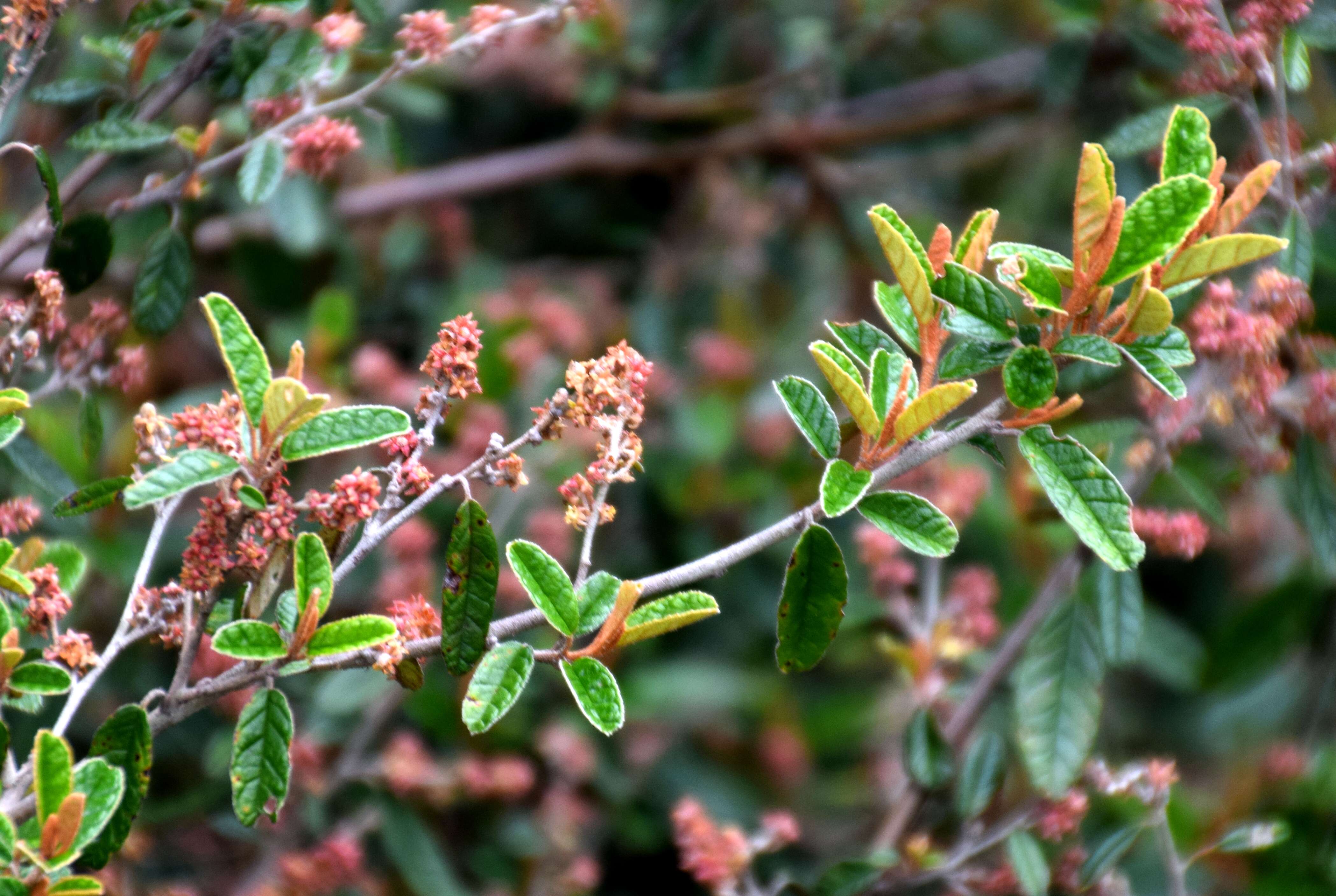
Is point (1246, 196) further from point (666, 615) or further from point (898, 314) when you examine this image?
point (666, 615)

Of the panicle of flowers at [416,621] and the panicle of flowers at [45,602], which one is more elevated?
the panicle of flowers at [45,602]

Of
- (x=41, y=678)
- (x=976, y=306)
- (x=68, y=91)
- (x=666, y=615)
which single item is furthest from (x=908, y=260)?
(x=68, y=91)

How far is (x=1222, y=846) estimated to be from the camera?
999 mm

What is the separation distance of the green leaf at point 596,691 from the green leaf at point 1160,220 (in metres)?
0.41

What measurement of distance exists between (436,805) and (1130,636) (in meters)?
0.84

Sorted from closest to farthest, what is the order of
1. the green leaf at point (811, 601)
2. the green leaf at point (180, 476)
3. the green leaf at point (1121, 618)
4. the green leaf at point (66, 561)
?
1. the green leaf at point (180, 476)
2. the green leaf at point (811, 601)
3. the green leaf at point (66, 561)
4. the green leaf at point (1121, 618)

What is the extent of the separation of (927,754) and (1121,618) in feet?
0.76

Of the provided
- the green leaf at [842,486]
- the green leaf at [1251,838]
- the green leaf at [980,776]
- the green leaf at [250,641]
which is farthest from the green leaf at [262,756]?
the green leaf at [1251,838]

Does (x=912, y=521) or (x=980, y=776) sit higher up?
(x=912, y=521)

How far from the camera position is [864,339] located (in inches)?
31.6

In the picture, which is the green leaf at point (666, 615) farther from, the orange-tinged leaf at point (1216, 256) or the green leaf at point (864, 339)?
the orange-tinged leaf at point (1216, 256)

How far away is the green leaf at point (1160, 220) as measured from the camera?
26.0 inches

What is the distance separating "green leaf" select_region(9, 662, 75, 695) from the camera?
69 cm

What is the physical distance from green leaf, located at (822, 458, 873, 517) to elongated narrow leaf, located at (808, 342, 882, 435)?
0.03 meters
